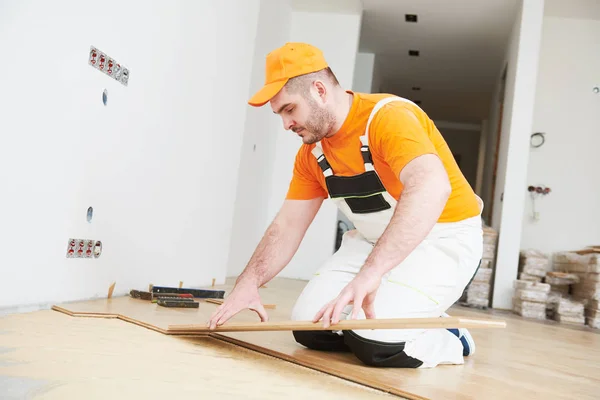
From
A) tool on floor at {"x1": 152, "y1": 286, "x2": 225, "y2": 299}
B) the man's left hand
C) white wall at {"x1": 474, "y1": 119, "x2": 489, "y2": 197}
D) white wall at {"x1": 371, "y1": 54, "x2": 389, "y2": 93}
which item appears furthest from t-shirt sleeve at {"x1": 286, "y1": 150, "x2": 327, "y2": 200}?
white wall at {"x1": 474, "y1": 119, "x2": 489, "y2": 197}

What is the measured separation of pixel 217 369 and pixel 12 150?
4.01ft

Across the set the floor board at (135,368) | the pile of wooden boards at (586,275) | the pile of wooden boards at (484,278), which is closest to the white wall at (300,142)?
the pile of wooden boards at (484,278)

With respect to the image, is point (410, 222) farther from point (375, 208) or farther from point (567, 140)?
point (567, 140)

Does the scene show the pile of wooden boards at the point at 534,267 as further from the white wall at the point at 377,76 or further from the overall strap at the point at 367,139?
the overall strap at the point at 367,139

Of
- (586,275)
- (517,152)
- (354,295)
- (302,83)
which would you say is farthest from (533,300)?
(354,295)

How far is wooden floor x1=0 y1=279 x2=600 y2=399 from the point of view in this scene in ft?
4.91

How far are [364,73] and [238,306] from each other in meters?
7.55

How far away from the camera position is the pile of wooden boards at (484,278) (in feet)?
20.8

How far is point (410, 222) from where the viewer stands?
5.80 feet

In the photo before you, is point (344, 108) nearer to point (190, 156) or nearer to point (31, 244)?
point (31, 244)

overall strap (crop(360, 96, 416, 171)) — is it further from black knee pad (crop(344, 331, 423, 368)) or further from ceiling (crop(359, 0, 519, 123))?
ceiling (crop(359, 0, 519, 123))

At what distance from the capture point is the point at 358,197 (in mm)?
2271

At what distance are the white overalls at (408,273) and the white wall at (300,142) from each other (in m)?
4.98

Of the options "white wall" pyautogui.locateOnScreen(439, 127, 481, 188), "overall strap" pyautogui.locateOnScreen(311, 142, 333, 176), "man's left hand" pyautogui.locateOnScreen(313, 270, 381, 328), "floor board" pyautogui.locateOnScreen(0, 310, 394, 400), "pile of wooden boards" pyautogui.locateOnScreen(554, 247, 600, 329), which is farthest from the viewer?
"white wall" pyautogui.locateOnScreen(439, 127, 481, 188)
